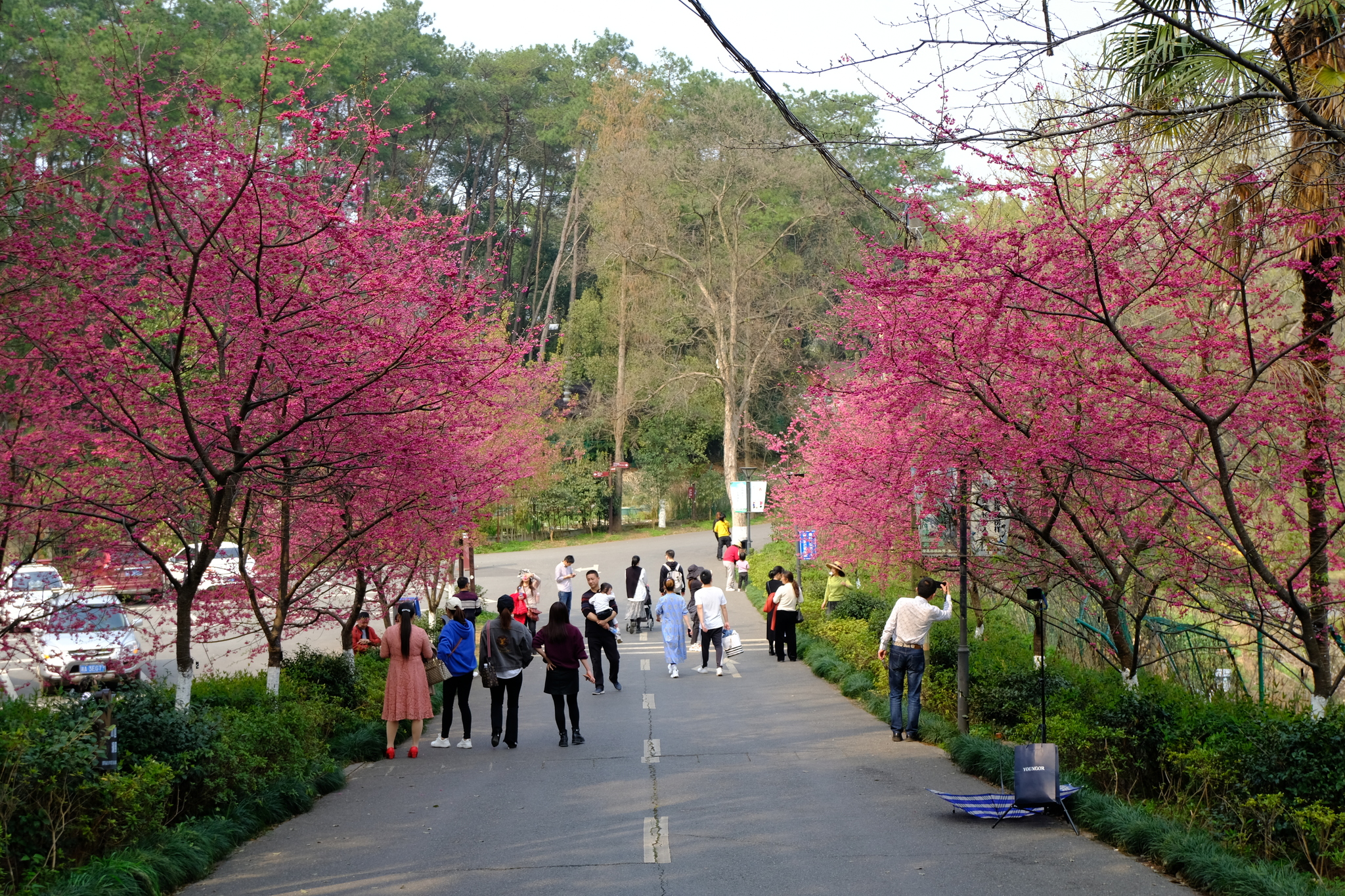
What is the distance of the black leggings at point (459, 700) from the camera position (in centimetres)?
1318

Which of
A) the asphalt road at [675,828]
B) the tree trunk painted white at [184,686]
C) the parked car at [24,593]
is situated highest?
the parked car at [24,593]

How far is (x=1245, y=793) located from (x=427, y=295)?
7.34m

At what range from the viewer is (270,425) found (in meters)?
9.99

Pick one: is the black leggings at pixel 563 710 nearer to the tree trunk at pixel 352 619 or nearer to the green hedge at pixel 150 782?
the green hedge at pixel 150 782

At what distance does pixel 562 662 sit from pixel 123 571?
460 cm

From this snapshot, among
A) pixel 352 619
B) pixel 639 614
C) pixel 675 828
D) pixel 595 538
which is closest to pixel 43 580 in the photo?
pixel 352 619

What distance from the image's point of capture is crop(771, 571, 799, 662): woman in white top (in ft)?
66.8

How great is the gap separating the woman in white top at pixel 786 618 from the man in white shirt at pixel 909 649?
7399 millimetres

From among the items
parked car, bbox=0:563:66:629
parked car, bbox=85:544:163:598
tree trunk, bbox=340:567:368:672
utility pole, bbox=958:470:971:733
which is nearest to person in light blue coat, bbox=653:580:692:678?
tree trunk, bbox=340:567:368:672

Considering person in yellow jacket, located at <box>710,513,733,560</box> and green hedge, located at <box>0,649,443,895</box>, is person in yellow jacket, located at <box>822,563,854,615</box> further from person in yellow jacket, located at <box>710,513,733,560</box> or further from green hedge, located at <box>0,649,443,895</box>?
person in yellow jacket, located at <box>710,513,733,560</box>

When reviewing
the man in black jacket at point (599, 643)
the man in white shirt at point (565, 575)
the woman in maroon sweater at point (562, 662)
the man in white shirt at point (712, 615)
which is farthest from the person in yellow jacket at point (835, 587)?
the woman in maroon sweater at point (562, 662)

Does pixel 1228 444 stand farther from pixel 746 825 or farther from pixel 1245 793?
pixel 746 825

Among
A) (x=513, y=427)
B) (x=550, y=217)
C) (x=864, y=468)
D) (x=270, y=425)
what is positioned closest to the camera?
(x=270, y=425)

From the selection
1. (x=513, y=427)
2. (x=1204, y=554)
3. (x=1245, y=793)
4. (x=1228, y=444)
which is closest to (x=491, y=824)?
(x=1245, y=793)
